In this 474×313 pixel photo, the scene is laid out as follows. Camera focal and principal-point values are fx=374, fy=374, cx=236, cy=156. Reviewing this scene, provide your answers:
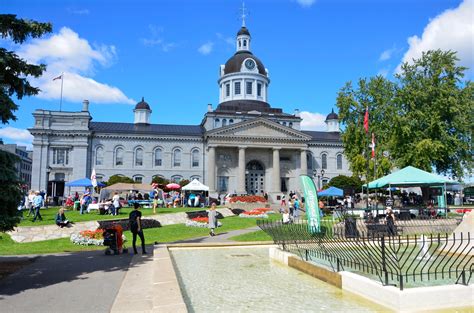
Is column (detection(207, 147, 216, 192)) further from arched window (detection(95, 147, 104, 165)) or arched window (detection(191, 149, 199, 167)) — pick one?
arched window (detection(95, 147, 104, 165))

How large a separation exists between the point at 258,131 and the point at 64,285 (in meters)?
53.4

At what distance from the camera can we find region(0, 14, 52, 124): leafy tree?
922 centimetres

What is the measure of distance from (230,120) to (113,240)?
51853 millimetres

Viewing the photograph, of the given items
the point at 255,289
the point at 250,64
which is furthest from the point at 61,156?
the point at 255,289

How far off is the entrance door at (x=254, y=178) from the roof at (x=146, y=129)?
1034cm

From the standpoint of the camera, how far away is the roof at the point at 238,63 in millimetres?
69562

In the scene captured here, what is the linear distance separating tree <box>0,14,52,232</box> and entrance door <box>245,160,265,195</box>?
54.3m

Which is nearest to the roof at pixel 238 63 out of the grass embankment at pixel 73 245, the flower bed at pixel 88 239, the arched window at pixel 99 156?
the arched window at pixel 99 156

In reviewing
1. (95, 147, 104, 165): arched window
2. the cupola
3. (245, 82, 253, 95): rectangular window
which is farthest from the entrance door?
(95, 147, 104, 165): arched window

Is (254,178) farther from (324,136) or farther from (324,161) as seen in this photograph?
(324,136)

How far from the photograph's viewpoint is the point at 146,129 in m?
64.3

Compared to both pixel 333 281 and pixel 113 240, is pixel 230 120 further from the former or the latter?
pixel 333 281

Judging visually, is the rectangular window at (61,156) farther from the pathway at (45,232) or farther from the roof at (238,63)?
the pathway at (45,232)

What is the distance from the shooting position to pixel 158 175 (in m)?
62.6
